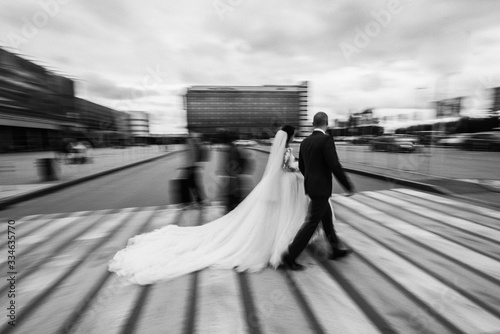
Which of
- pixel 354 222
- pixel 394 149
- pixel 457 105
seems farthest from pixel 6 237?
pixel 394 149

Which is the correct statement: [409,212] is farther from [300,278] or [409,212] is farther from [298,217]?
[300,278]

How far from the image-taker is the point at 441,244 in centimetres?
367

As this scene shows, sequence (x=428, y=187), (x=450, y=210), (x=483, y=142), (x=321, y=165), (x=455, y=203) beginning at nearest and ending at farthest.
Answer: (x=321, y=165), (x=450, y=210), (x=455, y=203), (x=428, y=187), (x=483, y=142)

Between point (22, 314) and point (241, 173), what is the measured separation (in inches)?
148

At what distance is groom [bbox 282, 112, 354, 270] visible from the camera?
2.79 meters

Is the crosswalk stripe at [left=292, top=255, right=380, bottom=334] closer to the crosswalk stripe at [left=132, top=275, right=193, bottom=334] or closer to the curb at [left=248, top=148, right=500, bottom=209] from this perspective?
the crosswalk stripe at [left=132, top=275, right=193, bottom=334]

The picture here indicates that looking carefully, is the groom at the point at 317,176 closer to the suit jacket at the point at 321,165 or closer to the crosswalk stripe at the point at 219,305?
the suit jacket at the point at 321,165

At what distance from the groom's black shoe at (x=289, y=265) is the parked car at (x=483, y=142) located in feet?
88.4

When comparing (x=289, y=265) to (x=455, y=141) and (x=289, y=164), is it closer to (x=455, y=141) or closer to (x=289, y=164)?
(x=289, y=164)

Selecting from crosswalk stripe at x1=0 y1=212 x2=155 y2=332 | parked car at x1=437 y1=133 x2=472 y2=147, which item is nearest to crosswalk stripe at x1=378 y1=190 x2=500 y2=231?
crosswalk stripe at x1=0 y1=212 x2=155 y2=332

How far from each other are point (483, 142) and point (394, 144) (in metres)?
8.88

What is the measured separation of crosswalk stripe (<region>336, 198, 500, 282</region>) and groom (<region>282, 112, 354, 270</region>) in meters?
1.86

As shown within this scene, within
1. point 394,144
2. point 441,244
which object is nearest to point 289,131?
point 441,244

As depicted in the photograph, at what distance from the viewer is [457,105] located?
10414 millimetres
